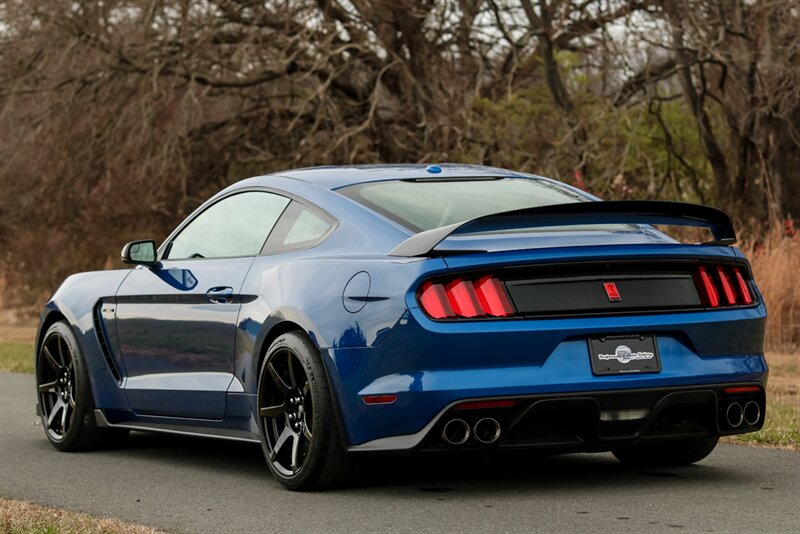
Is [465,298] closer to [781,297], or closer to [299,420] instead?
[299,420]

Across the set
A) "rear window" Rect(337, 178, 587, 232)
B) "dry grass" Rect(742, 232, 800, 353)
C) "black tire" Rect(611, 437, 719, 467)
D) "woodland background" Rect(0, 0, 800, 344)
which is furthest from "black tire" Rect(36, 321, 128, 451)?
"woodland background" Rect(0, 0, 800, 344)

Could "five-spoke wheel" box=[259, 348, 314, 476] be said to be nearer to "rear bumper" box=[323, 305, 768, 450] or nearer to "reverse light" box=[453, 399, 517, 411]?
"rear bumper" box=[323, 305, 768, 450]

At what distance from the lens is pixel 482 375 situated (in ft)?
20.0

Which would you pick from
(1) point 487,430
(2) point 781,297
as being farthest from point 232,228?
(2) point 781,297

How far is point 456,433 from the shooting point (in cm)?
616

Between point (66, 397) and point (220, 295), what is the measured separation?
6.08 feet

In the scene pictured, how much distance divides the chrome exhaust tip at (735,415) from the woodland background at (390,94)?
13041 mm

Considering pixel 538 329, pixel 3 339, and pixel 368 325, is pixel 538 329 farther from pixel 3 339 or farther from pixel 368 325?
pixel 3 339

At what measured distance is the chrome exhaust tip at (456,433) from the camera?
6.14m

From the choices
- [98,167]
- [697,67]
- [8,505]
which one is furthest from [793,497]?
[98,167]

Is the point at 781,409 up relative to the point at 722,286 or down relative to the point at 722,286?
down

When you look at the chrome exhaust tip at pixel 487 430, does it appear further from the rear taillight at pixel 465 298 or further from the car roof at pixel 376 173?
the car roof at pixel 376 173

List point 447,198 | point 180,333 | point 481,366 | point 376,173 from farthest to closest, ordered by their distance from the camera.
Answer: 1. point 180,333
2. point 376,173
3. point 447,198
4. point 481,366

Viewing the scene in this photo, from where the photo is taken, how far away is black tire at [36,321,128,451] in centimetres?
853
